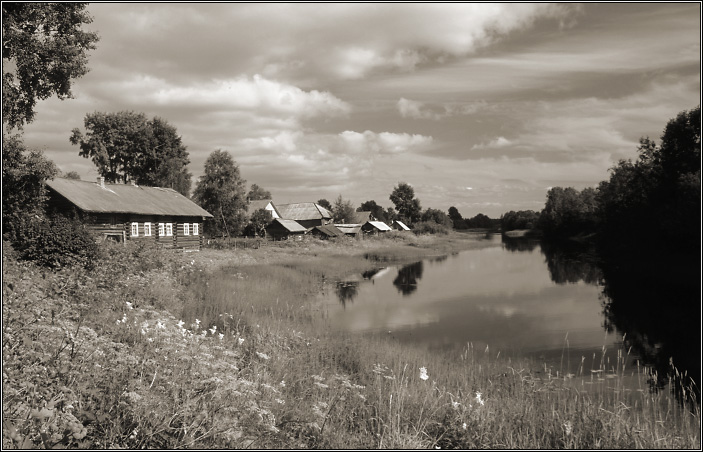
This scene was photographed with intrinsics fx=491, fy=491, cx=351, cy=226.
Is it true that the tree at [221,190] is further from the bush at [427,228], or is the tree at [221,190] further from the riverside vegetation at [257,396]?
the bush at [427,228]

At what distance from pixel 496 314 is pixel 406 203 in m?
95.8

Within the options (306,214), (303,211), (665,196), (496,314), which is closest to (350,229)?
(306,214)

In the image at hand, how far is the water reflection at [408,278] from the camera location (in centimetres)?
2745

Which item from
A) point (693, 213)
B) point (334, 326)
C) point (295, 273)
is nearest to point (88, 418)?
point (334, 326)

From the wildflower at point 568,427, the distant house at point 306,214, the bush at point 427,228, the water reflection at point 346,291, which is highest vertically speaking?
the distant house at point 306,214

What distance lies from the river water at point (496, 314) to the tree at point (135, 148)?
29476 mm

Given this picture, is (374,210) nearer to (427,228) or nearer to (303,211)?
(427,228)

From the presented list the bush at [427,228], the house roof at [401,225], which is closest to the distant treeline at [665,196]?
the bush at [427,228]

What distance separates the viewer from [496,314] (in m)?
19.8

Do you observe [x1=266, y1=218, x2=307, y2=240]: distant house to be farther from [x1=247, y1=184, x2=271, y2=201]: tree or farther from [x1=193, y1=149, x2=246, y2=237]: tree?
[x1=247, y1=184, x2=271, y2=201]: tree

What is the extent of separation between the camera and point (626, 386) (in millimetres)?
10781

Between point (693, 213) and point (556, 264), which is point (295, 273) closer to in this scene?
point (693, 213)

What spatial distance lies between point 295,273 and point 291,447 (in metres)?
23.3

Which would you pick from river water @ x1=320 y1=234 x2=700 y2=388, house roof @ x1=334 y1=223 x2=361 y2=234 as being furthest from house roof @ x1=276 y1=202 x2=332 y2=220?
river water @ x1=320 y1=234 x2=700 y2=388
